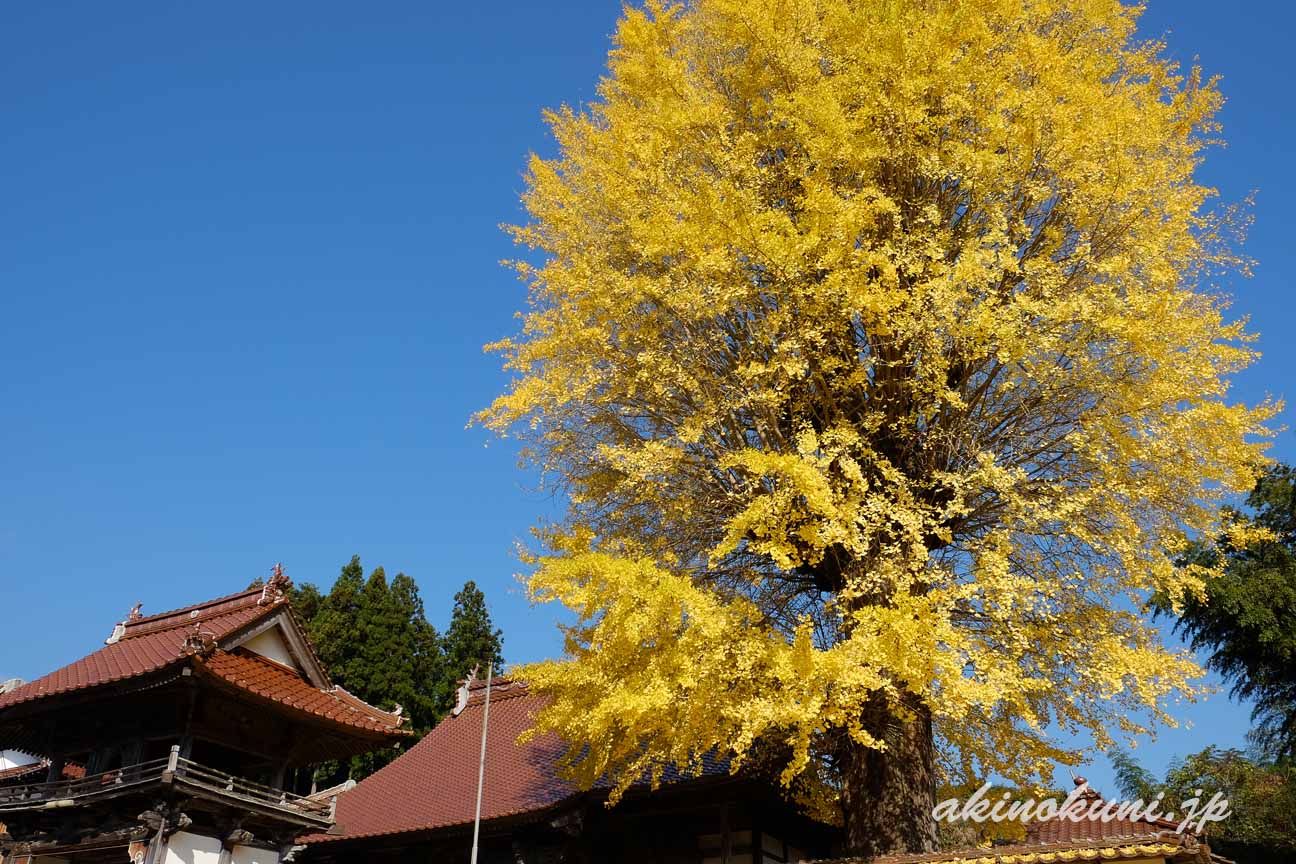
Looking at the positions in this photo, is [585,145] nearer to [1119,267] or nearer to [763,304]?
[763,304]

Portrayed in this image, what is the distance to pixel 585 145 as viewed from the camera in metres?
12.8

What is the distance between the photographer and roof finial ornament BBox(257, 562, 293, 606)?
1667cm

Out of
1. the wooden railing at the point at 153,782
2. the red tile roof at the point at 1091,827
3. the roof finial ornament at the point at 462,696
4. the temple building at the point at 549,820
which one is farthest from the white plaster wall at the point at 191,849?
the red tile roof at the point at 1091,827

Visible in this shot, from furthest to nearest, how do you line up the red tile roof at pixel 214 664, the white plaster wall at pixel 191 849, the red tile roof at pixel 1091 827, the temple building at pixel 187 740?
the red tile roof at pixel 214 664, the red tile roof at pixel 1091 827, the temple building at pixel 187 740, the white plaster wall at pixel 191 849

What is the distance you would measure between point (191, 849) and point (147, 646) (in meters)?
4.24

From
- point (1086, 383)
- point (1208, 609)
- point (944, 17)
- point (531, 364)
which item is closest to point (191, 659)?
point (531, 364)

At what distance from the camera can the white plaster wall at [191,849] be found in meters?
13.8

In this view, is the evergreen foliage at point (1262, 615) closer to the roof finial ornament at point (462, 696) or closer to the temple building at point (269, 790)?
the temple building at point (269, 790)

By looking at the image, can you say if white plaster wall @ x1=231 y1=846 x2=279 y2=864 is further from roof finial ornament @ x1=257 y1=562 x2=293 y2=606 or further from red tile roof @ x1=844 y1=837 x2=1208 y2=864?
red tile roof @ x1=844 y1=837 x2=1208 y2=864

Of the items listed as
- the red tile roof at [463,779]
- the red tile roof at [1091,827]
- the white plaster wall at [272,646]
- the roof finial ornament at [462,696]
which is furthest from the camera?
the roof finial ornament at [462,696]

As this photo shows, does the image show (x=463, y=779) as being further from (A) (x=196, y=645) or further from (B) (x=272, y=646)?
(A) (x=196, y=645)

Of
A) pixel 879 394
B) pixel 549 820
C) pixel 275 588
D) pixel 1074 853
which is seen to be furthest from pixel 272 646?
pixel 1074 853

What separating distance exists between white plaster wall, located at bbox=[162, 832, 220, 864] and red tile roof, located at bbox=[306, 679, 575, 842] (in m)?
2.31

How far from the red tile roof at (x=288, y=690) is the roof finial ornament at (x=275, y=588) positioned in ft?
3.32
